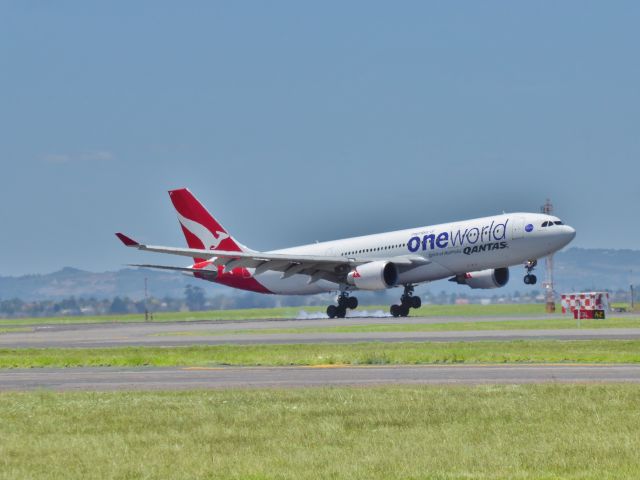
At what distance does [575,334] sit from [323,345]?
10.1m

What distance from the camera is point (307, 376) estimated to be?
89.2ft

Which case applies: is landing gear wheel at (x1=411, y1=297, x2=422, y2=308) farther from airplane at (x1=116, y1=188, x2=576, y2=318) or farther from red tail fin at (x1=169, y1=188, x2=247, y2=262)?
red tail fin at (x1=169, y1=188, x2=247, y2=262)

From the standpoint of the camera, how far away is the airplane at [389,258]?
2518 inches

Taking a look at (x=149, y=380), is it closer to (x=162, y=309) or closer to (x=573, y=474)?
(x=573, y=474)

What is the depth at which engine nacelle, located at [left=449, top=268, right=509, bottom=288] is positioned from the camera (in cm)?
7100

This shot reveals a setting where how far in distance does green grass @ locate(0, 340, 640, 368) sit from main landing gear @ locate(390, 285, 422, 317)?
104 ft

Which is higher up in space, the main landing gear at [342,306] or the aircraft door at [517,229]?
the aircraft door at [517,229]

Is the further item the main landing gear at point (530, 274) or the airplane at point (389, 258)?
the airplane at point (389, 258)

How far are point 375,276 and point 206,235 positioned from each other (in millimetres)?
17300

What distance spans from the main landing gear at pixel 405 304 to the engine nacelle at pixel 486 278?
9.24 ft

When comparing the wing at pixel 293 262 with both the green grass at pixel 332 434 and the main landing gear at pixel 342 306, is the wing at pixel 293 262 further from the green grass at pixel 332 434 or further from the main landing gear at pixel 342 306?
the green grass at pixel 332 434

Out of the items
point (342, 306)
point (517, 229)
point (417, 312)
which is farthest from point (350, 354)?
point (417, 312)

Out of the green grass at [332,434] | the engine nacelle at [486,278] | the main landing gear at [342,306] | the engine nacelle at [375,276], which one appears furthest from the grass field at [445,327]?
the green grass at [332,434]

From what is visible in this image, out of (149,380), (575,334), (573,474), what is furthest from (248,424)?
(575,334)
